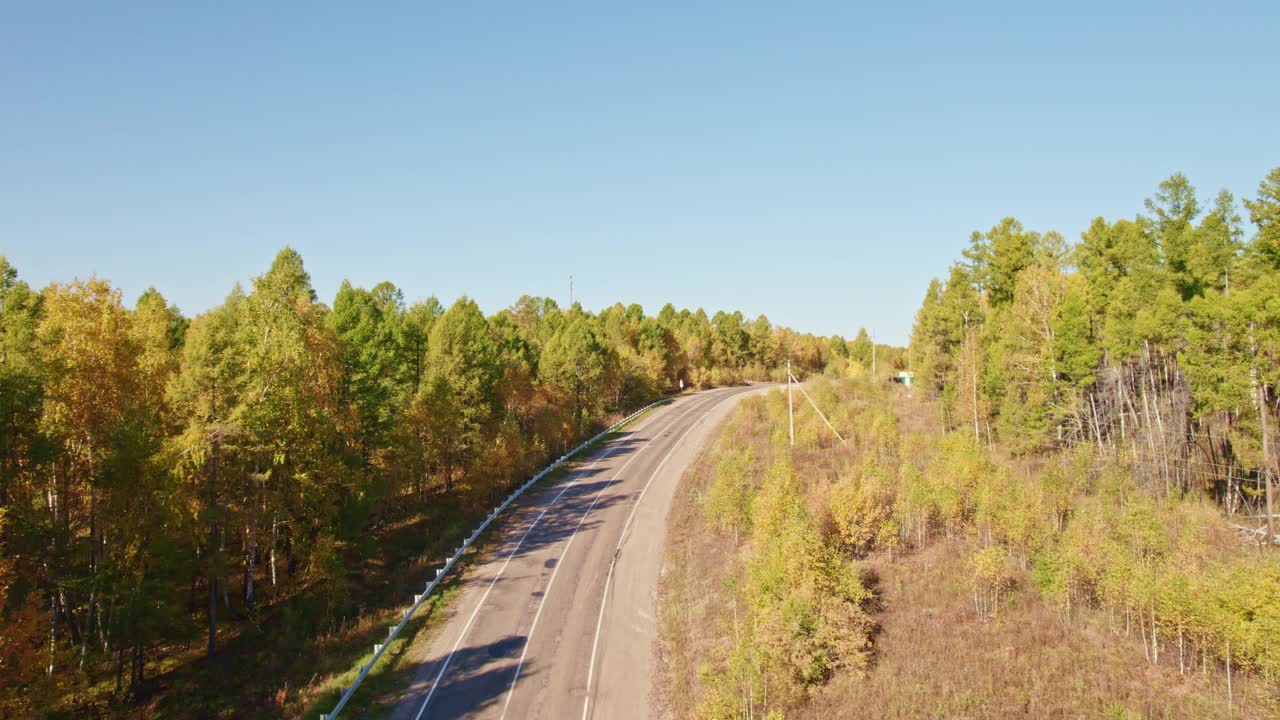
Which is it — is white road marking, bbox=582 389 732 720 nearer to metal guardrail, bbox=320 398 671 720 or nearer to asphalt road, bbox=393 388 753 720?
asphalt road, bbox=393 388 753 720

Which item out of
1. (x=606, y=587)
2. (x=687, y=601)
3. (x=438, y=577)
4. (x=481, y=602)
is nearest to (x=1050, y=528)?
(x=687, y=601)

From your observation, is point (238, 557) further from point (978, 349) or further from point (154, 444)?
point (978, 349)

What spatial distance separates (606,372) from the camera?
78438mm

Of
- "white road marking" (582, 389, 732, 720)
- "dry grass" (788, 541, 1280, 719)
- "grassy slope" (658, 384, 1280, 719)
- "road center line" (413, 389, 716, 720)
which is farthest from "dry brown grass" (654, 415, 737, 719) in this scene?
"road center line" (413, 389, 716, 720)

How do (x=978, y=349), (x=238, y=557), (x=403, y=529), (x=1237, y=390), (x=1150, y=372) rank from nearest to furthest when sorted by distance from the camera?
(x=1237, y=390) → (x=238, y=557) → (x=1150, y=372) → (x=403, y=529) → (x=978, y=349)

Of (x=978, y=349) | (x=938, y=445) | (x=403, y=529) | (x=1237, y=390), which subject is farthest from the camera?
(x=978, y=349)

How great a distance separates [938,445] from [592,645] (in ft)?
98.9

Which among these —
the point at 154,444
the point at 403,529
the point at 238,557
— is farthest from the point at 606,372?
the point at 154,444

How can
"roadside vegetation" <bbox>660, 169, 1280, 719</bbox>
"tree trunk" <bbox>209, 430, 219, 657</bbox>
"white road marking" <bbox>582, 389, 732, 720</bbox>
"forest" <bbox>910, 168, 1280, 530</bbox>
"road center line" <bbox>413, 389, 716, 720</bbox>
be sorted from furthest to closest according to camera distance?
"forest" <bbox>910, 168, 1280, 530</bbox> → "tree trunk" <bbox>209, 430, 219, 657</bbox> → "road center line" <bbox>413, 389, 716, 720</bbox> → "white road marking" <bbox>582, 389, 732, 720</bbox> → "roadside vegetation" <bbox>660, 169, 1280, 719</bbox>

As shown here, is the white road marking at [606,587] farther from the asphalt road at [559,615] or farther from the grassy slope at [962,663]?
the grassy slope at [962,663]

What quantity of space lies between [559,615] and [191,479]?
16.7m

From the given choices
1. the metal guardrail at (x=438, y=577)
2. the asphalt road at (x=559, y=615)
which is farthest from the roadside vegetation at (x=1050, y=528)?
the metal guardrail at (x=438, y=577)

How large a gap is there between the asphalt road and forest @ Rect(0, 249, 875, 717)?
550 centimetres

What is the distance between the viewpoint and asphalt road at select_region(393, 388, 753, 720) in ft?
79.9
